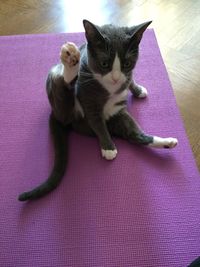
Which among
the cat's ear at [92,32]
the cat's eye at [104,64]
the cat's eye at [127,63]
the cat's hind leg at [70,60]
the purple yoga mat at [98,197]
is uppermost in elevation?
the cat's ear at [92,32]

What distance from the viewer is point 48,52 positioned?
1.61m

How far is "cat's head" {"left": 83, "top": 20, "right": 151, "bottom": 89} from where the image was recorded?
3.12ft

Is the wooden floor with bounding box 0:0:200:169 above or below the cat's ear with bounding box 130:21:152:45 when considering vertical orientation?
below

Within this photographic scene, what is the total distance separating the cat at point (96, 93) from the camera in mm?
965

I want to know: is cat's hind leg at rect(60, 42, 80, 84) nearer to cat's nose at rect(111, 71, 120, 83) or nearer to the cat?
the cat

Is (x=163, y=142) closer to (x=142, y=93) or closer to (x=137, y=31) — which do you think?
(x=142, y=93)

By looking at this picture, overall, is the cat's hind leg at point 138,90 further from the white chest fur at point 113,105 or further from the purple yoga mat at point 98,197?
the white chest fur at point 113,105

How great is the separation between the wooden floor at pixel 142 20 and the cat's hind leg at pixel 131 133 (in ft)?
1.26

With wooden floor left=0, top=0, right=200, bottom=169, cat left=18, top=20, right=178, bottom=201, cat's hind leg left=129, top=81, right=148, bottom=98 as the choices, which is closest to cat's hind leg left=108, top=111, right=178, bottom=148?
cat left=18, top=20, right=178, bottom=201

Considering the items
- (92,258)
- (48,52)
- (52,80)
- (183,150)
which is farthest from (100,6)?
(92,258)

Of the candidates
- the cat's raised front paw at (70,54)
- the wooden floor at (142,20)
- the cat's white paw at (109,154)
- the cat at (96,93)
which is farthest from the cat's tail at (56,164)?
the wooden floor at (142,20)

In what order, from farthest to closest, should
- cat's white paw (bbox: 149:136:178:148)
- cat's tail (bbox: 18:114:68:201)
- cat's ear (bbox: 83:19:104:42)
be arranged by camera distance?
cat's white paw (bbox: 149:136:178:148) < cat's tail (bbox: 18:114:68:201) < cat's ear (bbox: 83:19:104:42)

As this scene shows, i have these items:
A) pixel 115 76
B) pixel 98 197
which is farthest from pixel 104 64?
pixel 98 197

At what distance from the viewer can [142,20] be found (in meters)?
1.89
